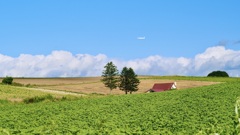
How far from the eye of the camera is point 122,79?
326 ft

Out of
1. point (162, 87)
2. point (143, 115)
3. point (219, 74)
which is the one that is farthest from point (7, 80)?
point (219, 74)

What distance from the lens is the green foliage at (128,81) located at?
96050 mm

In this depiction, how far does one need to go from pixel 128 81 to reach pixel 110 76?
550 centimetres

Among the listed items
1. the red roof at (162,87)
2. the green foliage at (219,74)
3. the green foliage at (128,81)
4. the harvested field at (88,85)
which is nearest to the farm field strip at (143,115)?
the red roof at (162,87)

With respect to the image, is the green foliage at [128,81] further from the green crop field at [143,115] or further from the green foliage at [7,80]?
the green crop field at [143,115]

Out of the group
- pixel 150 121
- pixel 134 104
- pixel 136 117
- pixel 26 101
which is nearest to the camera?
pixel 150 121

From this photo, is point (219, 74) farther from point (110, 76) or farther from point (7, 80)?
point (7, 80)

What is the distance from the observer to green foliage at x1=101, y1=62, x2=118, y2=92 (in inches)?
3866

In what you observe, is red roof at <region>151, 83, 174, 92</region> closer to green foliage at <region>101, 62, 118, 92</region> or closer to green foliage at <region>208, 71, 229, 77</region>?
green foliage at <region>101, 62, 118, 92</region>

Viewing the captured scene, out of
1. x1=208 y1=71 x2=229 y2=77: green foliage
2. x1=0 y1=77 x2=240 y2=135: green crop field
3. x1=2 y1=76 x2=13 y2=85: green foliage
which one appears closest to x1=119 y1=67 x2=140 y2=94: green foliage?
x1=2 y1=76 x2=13 y2=85: green foliage

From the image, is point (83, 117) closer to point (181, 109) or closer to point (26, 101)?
point (181, 109)

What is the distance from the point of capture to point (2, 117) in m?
32.8

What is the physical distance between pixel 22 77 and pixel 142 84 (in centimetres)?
3701

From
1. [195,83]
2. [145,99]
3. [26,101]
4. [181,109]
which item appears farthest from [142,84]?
[181,109]
